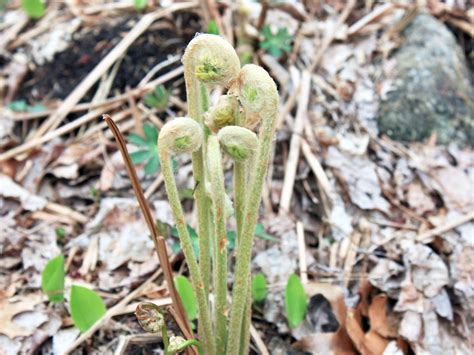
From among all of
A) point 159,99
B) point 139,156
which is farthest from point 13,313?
point 159,99

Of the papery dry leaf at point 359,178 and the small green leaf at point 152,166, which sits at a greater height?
the small green leaf at point 152,166

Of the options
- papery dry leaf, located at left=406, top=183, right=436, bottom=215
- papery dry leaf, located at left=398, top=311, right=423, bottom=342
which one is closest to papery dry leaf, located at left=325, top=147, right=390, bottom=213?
papery dry leaf, located at left=406, top=183, right=436, bottom=215

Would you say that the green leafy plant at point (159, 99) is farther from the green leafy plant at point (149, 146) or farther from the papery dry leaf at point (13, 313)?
the papery dry leaf at point (13, 313)

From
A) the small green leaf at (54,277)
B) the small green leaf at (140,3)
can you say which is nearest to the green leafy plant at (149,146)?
the small green leaf at (54,277)

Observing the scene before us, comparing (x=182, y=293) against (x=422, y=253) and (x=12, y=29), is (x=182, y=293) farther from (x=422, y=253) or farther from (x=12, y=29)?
(x=12, y=29)

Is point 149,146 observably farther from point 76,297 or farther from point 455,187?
point 455,187

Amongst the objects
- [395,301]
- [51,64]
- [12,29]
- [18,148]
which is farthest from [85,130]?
[395,301]
